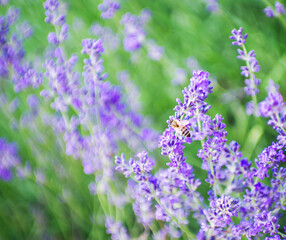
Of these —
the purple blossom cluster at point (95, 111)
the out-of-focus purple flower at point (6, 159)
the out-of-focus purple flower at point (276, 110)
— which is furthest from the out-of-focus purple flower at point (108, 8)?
the out-of-focus purple flower at point (276, 110)

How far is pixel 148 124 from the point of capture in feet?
6.38

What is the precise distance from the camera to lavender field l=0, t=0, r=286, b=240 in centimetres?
97

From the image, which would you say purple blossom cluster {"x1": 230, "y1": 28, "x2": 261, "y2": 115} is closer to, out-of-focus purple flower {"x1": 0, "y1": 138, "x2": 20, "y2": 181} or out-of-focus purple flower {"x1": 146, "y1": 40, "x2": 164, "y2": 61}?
out-of-focus purple flower {"x1": 146, "y1": 40, "x2": 164, "y2": 61}

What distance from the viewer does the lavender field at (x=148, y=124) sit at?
97 centimetres

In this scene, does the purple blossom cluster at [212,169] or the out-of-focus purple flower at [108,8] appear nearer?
the purple blossom cluster at [212,169]

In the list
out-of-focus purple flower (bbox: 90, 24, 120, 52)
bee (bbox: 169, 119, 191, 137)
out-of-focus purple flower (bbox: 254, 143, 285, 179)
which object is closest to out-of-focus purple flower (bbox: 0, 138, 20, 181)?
out-of-focus purple flower (bbox: 90, 24, 120, 52)

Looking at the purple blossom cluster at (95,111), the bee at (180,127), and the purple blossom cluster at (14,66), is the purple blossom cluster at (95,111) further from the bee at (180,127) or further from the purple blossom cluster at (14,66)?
the bee at (180,127)

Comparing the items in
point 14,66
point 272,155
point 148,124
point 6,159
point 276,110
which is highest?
point 276,110

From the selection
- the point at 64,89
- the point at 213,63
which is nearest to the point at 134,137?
the point at 64,89

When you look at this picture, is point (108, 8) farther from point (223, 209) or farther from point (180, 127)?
point (223, 209)

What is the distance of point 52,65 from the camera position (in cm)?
A: 150

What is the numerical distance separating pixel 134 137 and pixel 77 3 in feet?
4.88

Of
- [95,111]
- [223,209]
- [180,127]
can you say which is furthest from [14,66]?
[223,209]

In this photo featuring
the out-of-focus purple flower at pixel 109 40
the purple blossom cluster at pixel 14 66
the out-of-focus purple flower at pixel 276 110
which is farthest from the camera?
the out-of-focus purple flower at pixel 109 40
